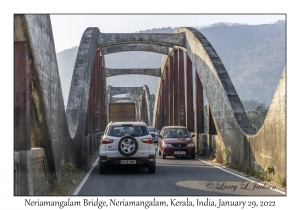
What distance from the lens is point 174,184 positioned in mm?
11906

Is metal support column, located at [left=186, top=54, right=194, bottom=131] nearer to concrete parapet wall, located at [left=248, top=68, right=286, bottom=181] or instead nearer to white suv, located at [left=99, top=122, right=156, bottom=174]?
white suv, located at [left=99, top=122, right=156, bottom=174]

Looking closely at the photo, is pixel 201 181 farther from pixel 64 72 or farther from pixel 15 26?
pixel 64 72

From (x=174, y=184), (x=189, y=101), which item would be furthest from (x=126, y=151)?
(x=189, y=101)

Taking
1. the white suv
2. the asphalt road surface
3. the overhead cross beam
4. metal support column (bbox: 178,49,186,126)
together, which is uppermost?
the overhead cross beam

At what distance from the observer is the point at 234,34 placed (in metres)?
180

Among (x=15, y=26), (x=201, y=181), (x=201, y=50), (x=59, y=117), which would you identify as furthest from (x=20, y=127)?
(x=201, y=50)

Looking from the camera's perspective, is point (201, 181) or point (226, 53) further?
point (226, 53)

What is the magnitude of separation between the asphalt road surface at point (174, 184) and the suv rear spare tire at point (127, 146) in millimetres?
701

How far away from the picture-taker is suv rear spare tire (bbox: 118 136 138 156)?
46.2 ft

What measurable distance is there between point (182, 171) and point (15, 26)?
8.45m

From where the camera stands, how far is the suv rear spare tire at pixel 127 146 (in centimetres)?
1408

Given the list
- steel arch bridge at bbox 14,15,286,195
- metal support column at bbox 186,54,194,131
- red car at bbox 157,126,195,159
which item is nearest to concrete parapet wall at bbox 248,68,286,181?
steel arch bridge at bbox 14,15,286,195

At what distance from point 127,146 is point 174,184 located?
2.65m

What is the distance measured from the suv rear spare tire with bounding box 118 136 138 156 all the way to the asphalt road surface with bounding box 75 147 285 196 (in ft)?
2.30
